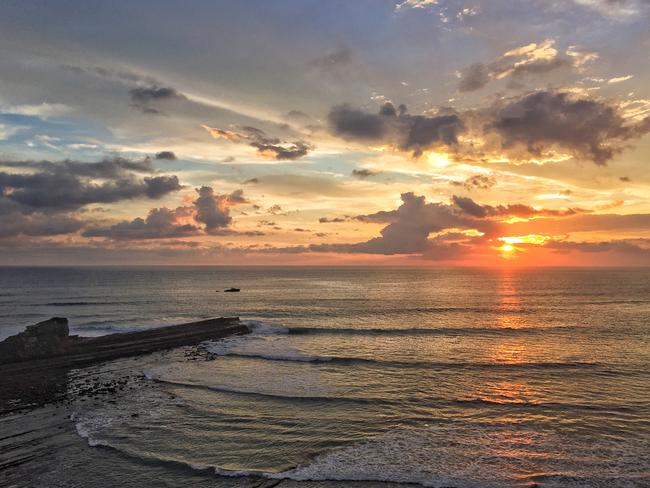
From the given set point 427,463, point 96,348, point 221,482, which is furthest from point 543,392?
point 96,348

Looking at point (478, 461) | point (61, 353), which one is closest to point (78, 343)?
point (61, 353)

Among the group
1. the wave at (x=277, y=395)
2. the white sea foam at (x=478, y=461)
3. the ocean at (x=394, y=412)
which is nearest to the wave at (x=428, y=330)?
the ocean at (x=394, y=412)

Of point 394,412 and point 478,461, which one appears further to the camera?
point 394,412

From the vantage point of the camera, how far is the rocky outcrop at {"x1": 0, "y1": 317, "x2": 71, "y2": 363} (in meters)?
39.4

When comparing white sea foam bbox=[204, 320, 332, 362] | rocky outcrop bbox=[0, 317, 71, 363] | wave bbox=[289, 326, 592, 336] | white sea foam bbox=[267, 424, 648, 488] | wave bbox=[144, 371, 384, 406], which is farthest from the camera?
wave bbox=[289, 326, 592, 336]

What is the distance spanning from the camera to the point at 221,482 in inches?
685

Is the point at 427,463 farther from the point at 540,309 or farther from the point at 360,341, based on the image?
the point at 540,309

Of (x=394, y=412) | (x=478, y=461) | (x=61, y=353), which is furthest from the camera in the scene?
(x=61, y=353)

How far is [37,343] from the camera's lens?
1624 inches

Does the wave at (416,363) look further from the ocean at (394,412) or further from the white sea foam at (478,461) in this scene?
the white sea foam at (478,461)

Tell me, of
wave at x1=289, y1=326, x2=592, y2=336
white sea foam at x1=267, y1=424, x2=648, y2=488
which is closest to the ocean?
white sea foam at x1=267, y1=424, x2=648, y2=488

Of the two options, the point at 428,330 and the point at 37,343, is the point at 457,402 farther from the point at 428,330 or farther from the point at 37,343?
the point at 37,343

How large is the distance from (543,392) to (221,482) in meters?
23.0

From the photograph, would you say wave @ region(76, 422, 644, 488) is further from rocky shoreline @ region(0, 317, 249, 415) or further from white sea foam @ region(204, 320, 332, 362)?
white sea foam @ region(204, 320, 332, 362)
